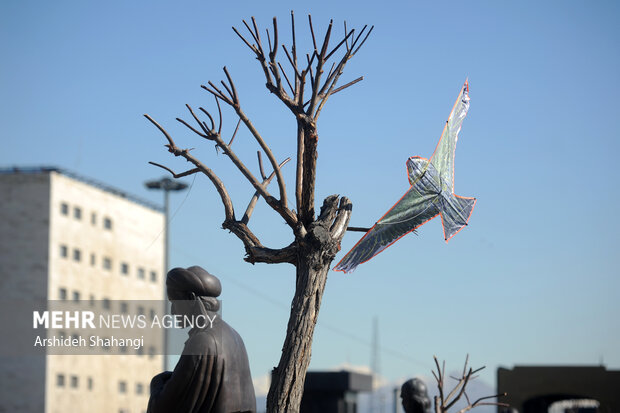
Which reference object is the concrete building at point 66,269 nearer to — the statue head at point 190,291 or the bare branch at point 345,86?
the bare branch at point 345,86

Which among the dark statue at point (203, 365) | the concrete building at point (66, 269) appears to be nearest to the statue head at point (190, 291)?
the dark statue at point (203, 365)

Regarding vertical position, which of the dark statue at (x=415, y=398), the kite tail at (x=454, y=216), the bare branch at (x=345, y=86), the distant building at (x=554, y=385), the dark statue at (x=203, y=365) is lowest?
the distant building at (x=554, y=385)

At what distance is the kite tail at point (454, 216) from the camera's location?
11992 millimetres

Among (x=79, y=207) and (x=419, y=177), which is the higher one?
(x=79, y=207)

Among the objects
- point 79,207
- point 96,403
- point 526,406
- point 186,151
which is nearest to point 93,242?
point 79,207

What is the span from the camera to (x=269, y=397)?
32.7 ft

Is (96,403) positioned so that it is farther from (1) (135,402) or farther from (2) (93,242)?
(2) (93,242)

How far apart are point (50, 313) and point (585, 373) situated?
3779 centimetres

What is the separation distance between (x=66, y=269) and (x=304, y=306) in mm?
50901

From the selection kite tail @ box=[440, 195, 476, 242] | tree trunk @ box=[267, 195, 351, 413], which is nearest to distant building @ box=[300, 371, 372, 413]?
kite tail @ box=[440, 195, 476, 242]

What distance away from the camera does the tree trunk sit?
9.88m

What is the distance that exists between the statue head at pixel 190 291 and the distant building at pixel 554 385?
1153 inches

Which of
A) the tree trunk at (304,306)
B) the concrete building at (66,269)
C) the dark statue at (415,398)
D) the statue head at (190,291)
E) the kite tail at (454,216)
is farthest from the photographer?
the concrete building at (66,269)

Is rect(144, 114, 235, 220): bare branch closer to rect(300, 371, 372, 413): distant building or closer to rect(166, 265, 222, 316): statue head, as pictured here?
rect(166, 265, 222, 316): statue head
